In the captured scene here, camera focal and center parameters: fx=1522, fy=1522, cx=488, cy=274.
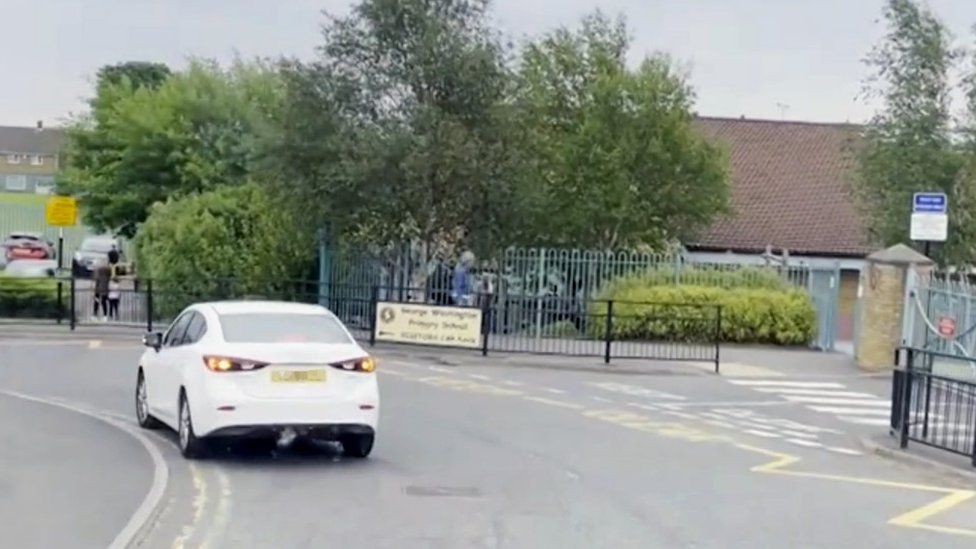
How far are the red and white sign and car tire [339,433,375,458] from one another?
13771mm

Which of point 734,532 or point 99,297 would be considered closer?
point 734,532

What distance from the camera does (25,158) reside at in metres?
132

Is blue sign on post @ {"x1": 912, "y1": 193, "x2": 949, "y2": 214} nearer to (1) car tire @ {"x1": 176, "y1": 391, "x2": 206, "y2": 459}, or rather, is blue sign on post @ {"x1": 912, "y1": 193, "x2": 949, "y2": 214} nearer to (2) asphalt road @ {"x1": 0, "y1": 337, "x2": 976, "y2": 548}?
(2) asphalt road @ {"x1": 0, "y1": 337, "x2": 976, "y2": 548}

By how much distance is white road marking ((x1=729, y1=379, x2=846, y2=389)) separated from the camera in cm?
2522

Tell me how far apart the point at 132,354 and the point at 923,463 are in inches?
600

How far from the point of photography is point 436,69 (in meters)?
30.8

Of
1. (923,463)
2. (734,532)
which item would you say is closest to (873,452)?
(923,463)

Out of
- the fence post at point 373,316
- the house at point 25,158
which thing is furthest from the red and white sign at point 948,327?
the house at point 25,158

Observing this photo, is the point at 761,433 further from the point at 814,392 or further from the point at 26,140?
the point at 26,140

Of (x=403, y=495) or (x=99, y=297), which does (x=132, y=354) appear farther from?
(x=403, y=495)

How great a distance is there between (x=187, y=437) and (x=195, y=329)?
132 cm

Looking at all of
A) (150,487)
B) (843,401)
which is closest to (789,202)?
(843,401)

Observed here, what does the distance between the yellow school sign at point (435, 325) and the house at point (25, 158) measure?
4110 inches

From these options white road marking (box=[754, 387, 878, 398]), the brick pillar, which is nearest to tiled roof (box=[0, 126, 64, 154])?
the brick pillar
